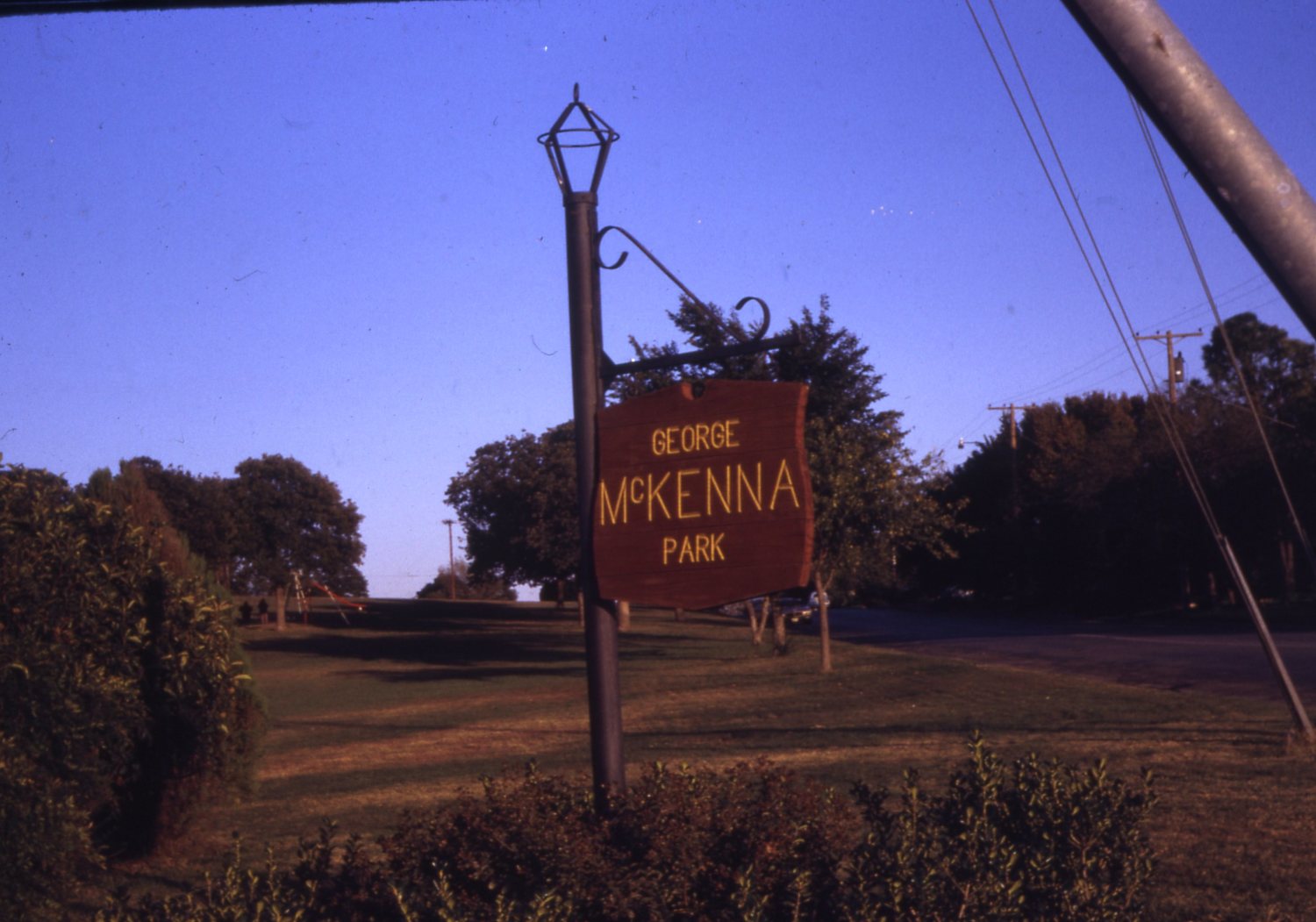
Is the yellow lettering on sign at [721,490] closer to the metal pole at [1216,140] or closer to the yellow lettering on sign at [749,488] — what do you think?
the yellow lettering on sign at [749,488]

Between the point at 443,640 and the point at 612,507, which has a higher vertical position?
the point at 612,507

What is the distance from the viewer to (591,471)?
520 cm

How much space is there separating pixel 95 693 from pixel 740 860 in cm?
455

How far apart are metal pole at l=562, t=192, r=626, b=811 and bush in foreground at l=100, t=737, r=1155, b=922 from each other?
0.69ft

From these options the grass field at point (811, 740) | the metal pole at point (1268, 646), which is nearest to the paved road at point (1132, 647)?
the grass field at point (811, 740)

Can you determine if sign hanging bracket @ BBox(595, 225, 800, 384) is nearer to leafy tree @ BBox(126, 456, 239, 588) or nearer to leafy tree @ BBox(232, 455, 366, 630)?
leafy tree @ BBox(126, 456, 239, 588)

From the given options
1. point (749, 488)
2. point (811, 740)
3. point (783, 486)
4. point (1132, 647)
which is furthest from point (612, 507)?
point (1132, 647)

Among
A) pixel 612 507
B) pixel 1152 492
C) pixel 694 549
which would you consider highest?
pixel 1152 492

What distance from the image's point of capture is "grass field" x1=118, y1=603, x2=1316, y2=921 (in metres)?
8.17

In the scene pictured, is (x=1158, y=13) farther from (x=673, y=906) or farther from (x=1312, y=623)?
(x=1312, y=623)

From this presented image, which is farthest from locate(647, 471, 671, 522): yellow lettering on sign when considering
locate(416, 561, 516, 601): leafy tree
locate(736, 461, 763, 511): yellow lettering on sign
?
locate(416, 561, 516, 601): leafy tree

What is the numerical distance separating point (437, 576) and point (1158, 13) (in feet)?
445

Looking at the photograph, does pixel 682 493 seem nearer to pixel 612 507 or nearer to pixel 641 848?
pixel 612 507

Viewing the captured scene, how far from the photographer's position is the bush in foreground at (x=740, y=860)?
4328 mm
